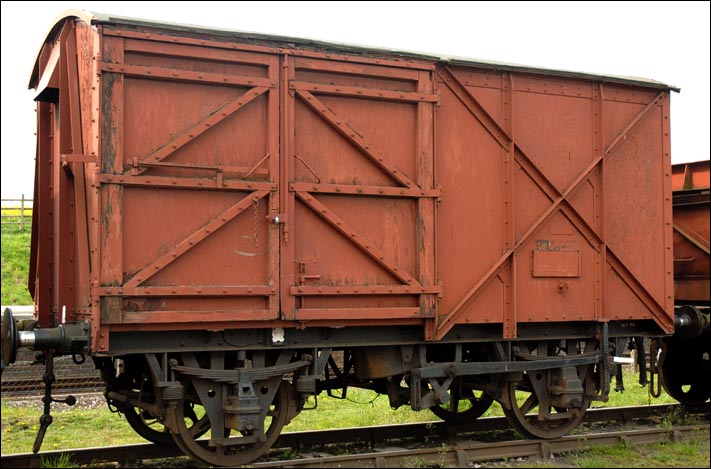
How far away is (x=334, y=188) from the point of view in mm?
8188

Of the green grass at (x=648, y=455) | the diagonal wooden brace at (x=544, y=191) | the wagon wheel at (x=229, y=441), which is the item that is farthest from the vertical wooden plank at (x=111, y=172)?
the green grass at (x=648, y=455)

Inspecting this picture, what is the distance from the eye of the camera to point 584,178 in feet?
31.4

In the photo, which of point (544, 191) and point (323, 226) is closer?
point (323, 226)

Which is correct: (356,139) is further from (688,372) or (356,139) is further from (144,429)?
(688,372)

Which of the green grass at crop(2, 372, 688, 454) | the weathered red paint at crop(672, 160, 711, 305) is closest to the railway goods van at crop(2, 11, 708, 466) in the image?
the green grass at crop(2, 372, 688, 454)

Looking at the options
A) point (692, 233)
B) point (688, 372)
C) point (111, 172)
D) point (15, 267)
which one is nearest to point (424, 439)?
point (688, 372)

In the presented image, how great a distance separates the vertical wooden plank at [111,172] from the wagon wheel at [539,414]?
4617mm

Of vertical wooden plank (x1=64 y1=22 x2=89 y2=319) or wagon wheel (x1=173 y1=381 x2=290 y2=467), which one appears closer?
vertical wooden plank (x1=64 y1=22 x2=89 y2=319)

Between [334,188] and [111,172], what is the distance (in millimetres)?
2180

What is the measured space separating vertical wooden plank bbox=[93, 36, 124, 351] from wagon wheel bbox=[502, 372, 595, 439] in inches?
182

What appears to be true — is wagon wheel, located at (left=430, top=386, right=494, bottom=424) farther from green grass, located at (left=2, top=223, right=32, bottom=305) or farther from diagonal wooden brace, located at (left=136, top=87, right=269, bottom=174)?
green grass, located at (left=2, top=223, right=32, bottom=305)

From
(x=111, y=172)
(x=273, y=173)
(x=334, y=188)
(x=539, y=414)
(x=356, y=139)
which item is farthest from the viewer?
(x=539, y=414)

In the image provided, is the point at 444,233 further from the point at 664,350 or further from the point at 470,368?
the point at 664,350

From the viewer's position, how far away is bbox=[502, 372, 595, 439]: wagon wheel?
30.7ft
